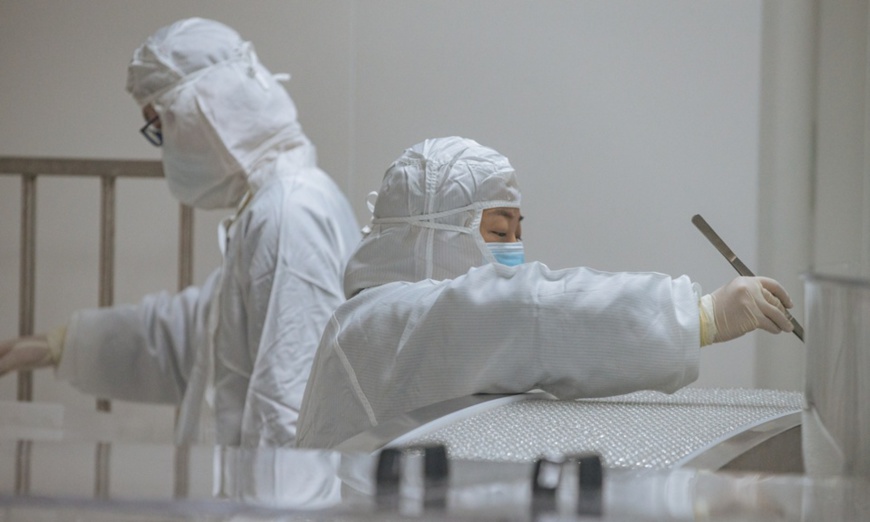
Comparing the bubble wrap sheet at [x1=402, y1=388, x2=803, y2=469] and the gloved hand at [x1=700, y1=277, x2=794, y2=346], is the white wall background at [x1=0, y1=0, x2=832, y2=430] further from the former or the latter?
the bubble wrap sheet at [x1=402, y1=388, x2=803, y2=469]

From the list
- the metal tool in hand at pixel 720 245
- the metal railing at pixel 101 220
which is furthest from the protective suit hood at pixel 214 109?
the metal tool in hand at pixel 720 245

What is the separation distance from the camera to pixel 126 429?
2164 mm

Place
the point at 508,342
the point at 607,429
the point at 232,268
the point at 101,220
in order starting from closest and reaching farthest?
the point at 607,429
the point at 508,342
the point at 232,268
the point at 101,220

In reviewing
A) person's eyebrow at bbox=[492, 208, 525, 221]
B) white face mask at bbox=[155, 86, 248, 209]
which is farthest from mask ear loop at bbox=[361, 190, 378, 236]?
white face mask at bbox=[155, 86, 248, 209]

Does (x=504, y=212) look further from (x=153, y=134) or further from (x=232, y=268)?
(x=153, y=134)

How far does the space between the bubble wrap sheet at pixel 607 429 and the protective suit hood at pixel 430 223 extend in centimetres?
34

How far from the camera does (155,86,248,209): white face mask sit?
1.77 meters

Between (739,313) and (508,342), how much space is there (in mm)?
235

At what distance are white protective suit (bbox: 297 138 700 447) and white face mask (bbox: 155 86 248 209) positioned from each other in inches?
27.1

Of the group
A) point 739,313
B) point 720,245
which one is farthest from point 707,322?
point 720,245

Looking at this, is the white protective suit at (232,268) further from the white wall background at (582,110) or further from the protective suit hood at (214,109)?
the white wall background at (582,110)

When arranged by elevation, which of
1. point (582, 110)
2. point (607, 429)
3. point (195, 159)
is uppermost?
point (582, 110)

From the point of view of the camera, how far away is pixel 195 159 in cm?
180

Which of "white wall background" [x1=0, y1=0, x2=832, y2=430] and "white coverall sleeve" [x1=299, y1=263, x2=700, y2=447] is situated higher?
"white wall background" [x1=0, y1=0, x2=832, y2=430]
